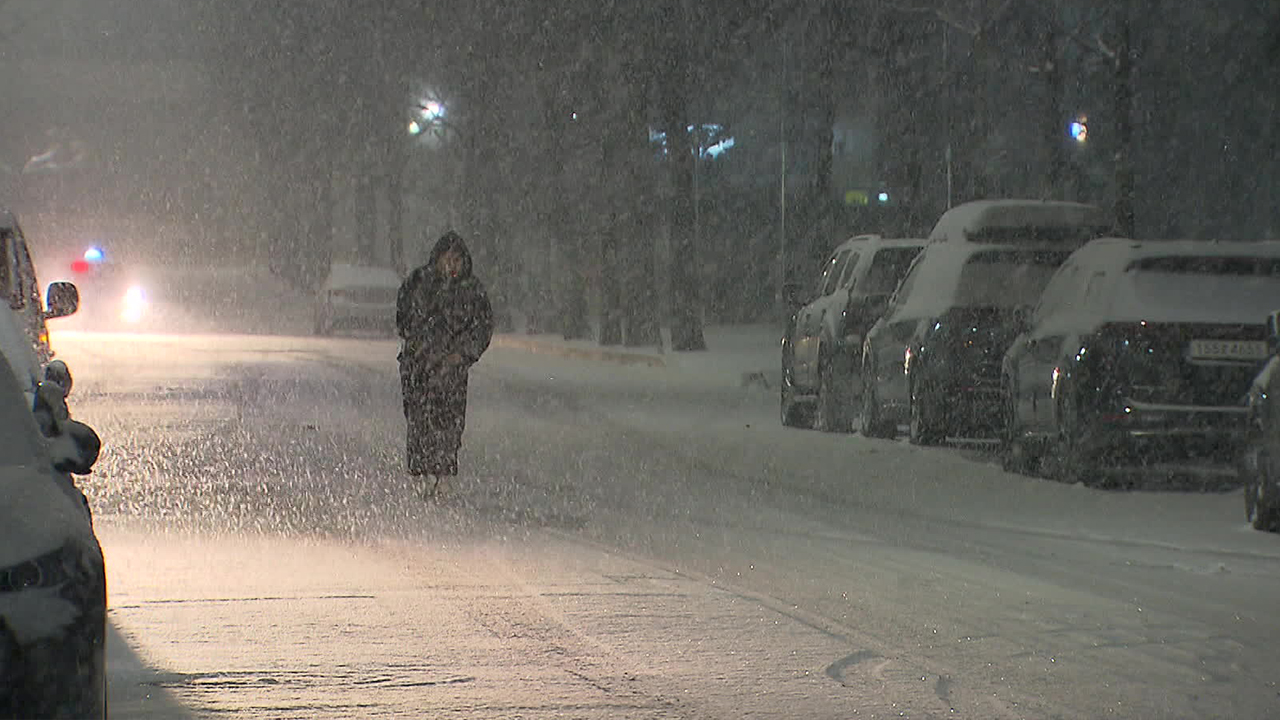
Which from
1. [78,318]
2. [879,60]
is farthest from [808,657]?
[78,318]

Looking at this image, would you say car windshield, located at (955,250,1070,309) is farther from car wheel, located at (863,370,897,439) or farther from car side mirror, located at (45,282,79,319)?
car side mirror, located at (45,282,79,319)

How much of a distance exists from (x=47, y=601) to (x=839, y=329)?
14587 mm

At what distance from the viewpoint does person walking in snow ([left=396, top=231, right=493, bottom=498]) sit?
13969 millimetres

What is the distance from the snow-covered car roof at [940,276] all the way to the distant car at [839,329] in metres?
1.47

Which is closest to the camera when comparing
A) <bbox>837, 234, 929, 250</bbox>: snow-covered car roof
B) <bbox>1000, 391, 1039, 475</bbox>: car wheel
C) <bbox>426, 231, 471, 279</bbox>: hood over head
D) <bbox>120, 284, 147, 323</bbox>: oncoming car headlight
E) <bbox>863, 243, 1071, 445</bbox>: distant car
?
<bbox>426, 231, 471, 279</bbox>: hood over head

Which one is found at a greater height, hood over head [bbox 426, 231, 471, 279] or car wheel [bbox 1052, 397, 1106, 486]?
hood over head [bbox 426, 231, 471, 279]

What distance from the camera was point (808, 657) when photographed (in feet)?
25.9

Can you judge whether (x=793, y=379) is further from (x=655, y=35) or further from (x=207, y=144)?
(x=207, y=144)

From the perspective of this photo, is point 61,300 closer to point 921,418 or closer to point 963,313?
point 921,418

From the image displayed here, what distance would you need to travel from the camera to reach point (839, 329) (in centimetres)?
1908

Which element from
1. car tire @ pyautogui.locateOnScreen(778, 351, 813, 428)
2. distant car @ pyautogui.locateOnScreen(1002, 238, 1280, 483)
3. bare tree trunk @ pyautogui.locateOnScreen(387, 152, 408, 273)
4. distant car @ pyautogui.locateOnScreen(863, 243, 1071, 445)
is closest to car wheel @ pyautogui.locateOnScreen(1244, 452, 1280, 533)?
distant car @ pyautogui.locateOnScreen(1002, 238, 1280, 483)

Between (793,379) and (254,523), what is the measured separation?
9.28m

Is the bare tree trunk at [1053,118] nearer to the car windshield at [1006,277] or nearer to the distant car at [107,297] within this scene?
the car windshield at [1006,277]

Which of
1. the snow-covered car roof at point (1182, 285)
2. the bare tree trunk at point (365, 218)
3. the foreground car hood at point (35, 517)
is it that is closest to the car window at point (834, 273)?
the snow-covered car roof at point (1182, 285)
